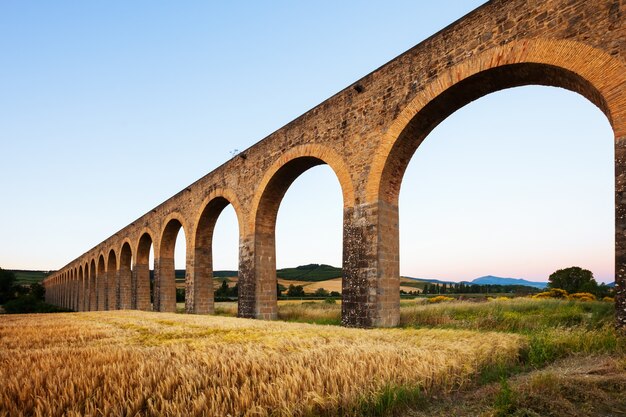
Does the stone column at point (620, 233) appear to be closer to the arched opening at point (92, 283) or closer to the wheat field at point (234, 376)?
the wheat field at point (234, 376)

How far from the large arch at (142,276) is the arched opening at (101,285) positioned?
1001 cm

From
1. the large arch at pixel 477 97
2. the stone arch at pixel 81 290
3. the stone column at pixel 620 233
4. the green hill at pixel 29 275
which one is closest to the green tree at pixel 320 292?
the stone arch at pixel 81 290

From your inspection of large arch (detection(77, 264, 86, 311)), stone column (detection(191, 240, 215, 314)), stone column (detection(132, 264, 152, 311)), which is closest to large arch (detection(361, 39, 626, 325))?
stone column (detection(191, 240, 215, 314))

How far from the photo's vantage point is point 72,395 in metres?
3.13

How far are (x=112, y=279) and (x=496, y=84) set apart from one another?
34.3 meters

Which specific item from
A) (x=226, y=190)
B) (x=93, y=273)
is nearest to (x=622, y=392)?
(x=226, y=190)

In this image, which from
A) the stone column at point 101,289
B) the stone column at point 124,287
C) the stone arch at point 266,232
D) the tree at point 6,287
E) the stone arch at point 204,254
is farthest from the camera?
the tree at point 6,287

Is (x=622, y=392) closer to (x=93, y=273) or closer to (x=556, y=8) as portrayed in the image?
(x=556, y=8)

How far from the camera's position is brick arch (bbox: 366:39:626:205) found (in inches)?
262

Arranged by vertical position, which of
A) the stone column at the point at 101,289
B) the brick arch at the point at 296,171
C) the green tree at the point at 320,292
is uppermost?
the brick arch at the point at 296,171

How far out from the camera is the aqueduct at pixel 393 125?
6812 mm

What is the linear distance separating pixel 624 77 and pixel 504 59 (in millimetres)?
2091

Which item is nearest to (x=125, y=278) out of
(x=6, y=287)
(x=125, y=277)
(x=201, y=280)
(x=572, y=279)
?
(x=125, y=277)

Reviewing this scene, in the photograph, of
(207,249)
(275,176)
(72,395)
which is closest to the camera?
(72,395)
